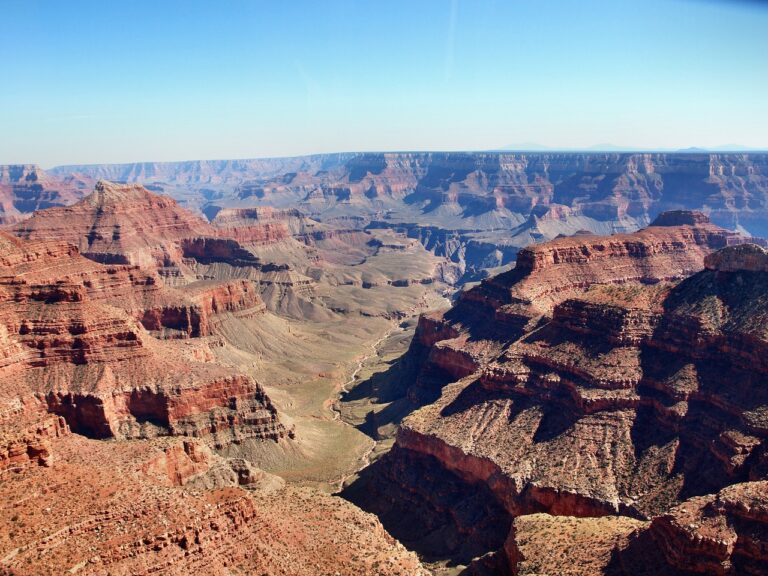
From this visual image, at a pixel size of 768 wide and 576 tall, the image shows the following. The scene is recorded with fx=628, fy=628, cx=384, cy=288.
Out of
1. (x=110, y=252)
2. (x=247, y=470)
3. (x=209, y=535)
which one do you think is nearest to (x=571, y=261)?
(x=247, y=470)

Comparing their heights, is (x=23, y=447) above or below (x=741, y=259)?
below

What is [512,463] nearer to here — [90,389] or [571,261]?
[90,389]

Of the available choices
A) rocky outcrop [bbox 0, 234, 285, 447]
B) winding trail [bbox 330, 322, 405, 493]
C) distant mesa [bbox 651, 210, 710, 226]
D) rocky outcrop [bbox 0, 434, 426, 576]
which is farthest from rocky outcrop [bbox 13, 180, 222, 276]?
distant mesa [bbox 651, 210, 710, 226]

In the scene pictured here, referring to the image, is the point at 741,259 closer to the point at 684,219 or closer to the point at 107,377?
the point at 107,377

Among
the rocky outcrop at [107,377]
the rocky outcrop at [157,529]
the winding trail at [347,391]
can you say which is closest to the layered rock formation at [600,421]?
the winding trail at [347,391]

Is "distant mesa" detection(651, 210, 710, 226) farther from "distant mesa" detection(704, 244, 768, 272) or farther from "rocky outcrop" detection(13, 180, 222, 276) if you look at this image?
"rocky outcrop" detection(13, 180, 222, 276)

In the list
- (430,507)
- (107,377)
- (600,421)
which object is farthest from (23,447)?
(600,421)

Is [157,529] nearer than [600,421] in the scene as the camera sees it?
Yes

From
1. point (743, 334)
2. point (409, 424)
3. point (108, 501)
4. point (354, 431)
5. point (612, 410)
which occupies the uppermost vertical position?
point (743, 334)
